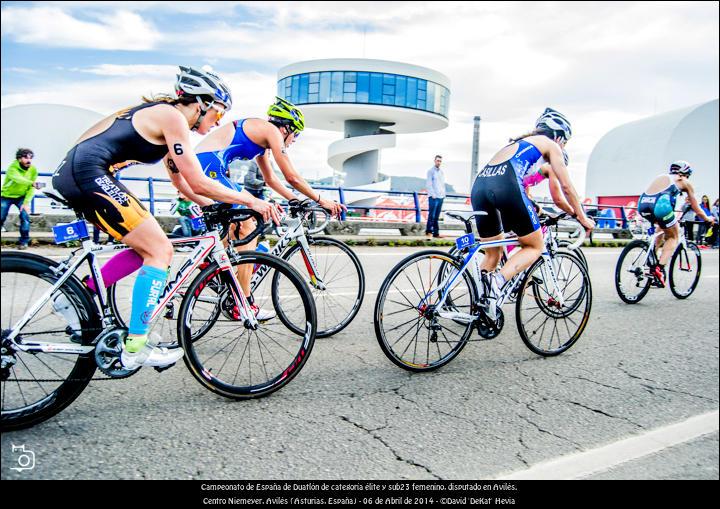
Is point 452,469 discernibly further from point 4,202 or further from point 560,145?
point 4,202

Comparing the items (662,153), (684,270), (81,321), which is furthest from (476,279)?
(662,153)

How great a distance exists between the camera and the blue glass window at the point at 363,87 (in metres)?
60.9

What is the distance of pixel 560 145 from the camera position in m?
4.80

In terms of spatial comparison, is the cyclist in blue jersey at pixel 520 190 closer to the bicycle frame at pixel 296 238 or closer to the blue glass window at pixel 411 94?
the bicycle frame at pixel 296 238

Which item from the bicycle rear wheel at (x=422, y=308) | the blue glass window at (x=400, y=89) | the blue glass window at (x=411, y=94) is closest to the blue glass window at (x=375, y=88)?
the blue glass window at (x=400, y=89)

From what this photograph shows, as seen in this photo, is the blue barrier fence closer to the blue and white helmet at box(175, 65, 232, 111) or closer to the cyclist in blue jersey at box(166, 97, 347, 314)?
the cyclist in blue jersey at box(166, 97, 347, 314)

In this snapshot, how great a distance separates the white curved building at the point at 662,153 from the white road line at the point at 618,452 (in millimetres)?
64840

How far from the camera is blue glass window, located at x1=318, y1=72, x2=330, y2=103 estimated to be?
61.7m

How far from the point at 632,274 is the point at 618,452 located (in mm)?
5024

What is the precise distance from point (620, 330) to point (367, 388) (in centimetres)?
342

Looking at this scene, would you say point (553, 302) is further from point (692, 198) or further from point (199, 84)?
A: point (692, 198)

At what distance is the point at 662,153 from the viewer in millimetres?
62188

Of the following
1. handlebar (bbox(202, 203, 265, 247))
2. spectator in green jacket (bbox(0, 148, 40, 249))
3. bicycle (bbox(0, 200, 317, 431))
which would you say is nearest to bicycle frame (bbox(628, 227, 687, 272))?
bicycle (bbox(0, 200, 317, 431))
